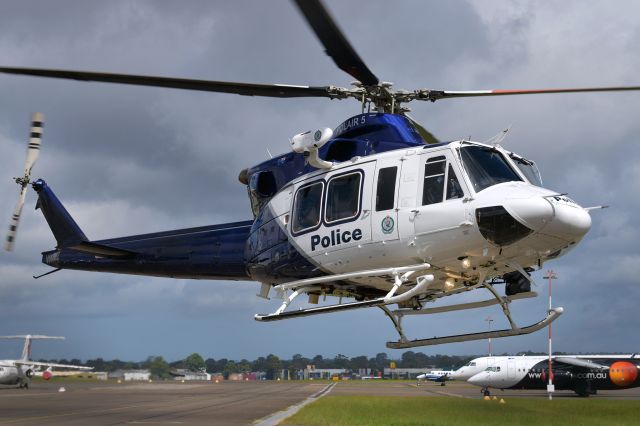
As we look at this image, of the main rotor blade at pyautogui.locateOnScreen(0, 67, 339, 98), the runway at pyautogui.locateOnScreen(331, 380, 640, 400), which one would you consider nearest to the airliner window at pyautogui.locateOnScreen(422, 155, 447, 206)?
the main rotor blade at pyautogui.locateOnScreen(0, 67, 339, 98)

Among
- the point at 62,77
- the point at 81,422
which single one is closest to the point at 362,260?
the point at 62,77

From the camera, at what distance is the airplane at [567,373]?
4966cm

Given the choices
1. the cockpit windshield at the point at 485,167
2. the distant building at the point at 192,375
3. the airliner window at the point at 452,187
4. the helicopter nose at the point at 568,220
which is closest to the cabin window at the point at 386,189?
the airliner window at the point at 452,187

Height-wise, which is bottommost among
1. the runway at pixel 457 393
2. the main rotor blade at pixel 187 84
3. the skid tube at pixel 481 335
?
the runway at pixel 457 393

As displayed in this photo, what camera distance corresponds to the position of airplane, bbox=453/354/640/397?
49656 mm

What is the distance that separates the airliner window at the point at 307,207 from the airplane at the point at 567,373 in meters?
40.5

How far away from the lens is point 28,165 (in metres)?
17.3

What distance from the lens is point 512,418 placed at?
22891mm

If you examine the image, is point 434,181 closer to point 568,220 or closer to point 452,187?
point 452,187

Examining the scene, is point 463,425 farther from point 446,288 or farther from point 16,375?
point 16,375

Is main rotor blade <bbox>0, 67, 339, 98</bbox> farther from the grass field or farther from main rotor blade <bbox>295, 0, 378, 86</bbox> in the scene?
the grass field

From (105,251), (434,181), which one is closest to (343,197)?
(434,181)

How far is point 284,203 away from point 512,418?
44.8 ft

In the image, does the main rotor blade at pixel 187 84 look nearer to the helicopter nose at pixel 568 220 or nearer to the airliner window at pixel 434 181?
the airliner window at pixel 434 181
